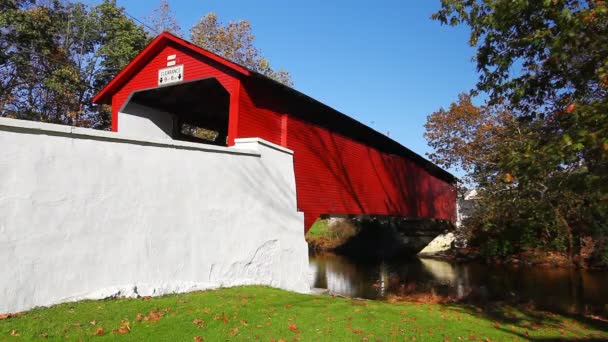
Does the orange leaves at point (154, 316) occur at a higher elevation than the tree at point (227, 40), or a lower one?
lower

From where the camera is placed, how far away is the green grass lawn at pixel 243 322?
5023mm

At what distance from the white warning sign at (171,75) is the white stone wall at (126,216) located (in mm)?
3066

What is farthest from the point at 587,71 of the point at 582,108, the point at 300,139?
the point at 300,139

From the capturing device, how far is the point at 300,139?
40.3ft

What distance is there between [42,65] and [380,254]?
25.5 m

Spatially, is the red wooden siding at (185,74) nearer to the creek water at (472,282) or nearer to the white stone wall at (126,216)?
the white stone wall at (126,216)

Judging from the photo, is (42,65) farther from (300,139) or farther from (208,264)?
(208,264)

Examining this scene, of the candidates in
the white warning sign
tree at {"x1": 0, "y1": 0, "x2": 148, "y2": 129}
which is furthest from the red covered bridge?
tree at {"x1": 0, "y1": 0, "x2": 148, "y2": 129}

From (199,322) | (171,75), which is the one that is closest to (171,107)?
(171,75)

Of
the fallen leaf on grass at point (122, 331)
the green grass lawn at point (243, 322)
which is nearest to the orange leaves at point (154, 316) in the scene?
the green grass lawn at point (243, 322)

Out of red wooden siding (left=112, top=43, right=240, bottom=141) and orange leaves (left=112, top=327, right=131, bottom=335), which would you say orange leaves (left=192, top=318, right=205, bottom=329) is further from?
red wooden siding (left=112, top=43, right=240, bottom=141)

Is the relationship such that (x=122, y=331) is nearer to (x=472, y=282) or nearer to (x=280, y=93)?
(x=280, y=93)

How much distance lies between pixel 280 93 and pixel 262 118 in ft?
3.45

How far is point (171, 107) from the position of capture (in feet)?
47.0
